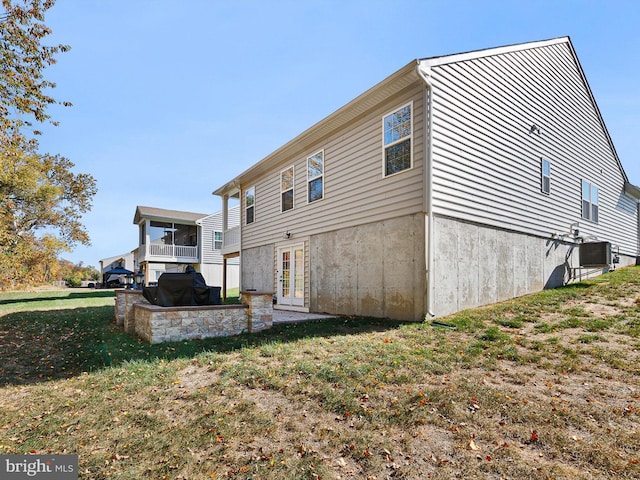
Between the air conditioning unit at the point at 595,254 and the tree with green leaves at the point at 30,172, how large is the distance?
15597mm

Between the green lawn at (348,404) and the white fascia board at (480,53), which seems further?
the white fascia board at (480,53)

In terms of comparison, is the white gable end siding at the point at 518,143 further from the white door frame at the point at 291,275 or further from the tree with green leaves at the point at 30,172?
the tree with green leaves at the point at 30,172

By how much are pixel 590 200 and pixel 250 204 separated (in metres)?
13.0

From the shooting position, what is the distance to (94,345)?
6.79 meters

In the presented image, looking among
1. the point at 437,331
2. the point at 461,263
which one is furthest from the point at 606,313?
the point at 437,331

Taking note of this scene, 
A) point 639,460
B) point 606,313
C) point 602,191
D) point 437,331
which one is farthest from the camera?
point 602,191

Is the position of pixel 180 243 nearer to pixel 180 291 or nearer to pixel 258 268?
pixel 258 268

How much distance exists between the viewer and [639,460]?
2504 millimetres

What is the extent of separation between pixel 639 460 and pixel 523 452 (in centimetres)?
75

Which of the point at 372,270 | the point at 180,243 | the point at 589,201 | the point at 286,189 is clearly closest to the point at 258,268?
the point at 286,189

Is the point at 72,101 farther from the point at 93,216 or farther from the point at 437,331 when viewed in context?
the point at 93,216

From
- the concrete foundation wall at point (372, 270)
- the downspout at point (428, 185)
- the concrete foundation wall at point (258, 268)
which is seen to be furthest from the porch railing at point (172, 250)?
the downspout at point (428, 185)

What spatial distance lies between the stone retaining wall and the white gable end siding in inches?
169

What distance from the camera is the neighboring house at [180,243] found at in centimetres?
2603
